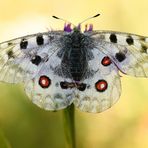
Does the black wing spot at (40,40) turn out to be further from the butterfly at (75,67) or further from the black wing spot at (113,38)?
the black wing spot at (113,38)

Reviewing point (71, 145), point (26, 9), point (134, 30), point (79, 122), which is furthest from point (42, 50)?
point (26, 9)

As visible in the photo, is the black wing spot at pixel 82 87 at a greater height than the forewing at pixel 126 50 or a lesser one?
lesser

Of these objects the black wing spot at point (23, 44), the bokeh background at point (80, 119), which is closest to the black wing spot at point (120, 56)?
the black wing spot at point (23, 44)

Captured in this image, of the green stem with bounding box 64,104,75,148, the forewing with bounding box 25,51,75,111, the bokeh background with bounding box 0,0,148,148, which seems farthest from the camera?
the bokeh background with bounding box 0,0,148,148

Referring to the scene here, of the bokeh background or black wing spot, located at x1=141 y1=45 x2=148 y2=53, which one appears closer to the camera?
black wing spot, located at x1=141 y1=45 x2=148 y2=53

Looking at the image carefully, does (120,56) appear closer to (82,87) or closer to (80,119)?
(82,87)

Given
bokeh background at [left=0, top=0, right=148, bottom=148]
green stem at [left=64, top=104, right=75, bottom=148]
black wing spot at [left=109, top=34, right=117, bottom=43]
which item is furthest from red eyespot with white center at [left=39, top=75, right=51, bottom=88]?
bokeh background at [left=0, top=0, right=148, bottom=148]

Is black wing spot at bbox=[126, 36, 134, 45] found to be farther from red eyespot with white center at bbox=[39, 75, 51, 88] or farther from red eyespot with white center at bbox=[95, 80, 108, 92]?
red eyespot with white center at bbox=[39, 75, 51, 88]

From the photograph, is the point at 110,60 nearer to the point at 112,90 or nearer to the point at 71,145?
the point at 112,90
